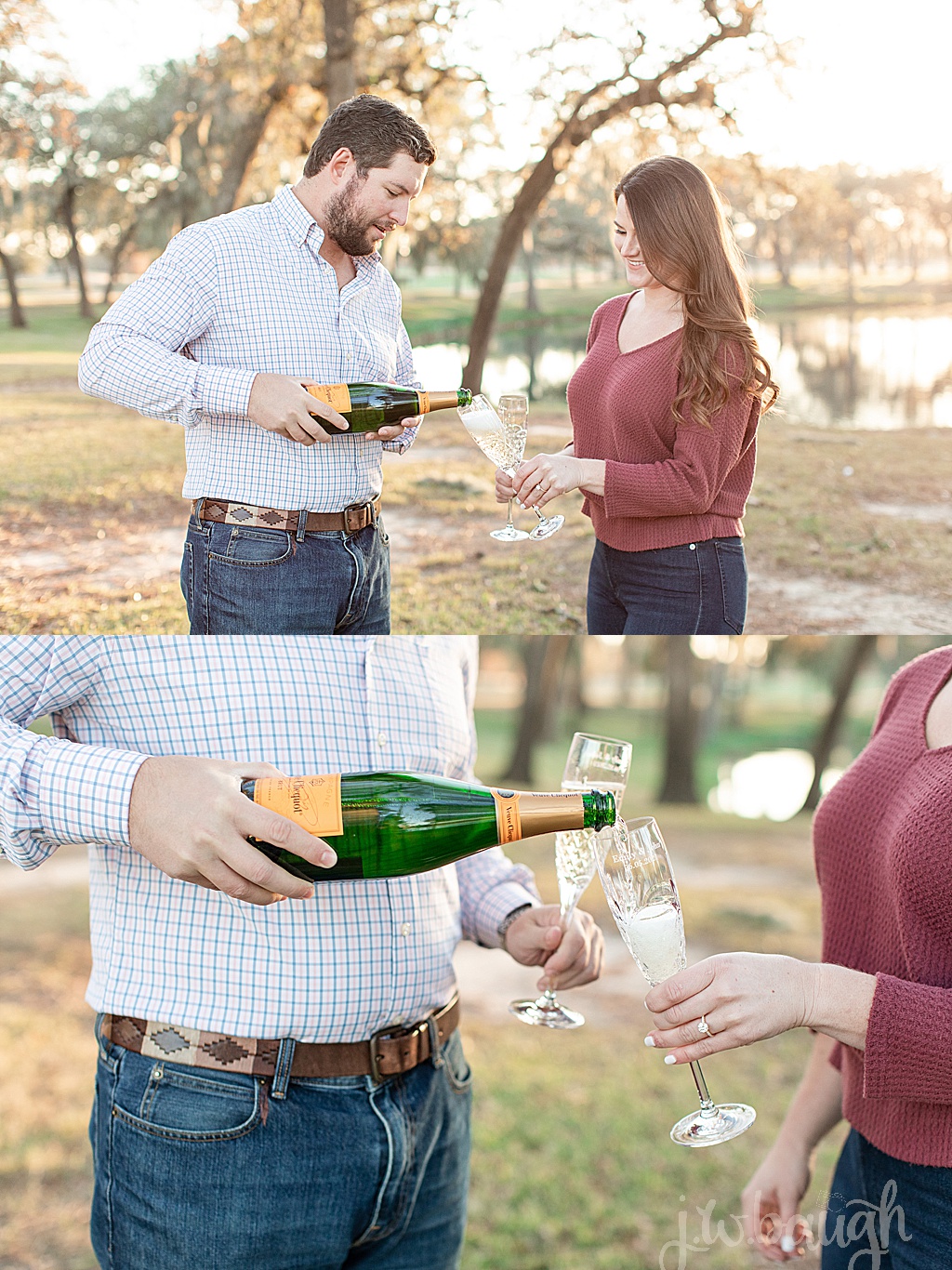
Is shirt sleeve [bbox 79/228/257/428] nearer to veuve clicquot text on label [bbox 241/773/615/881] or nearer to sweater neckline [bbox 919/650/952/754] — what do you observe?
veuve clicquot text on label [bbox 241/773/615/881]

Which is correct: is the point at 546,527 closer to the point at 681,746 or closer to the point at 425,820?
the point at 425,820

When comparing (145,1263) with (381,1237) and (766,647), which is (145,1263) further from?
(766,647)

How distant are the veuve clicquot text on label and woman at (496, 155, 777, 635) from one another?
58 centimetres

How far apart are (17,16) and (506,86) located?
2.49 meters

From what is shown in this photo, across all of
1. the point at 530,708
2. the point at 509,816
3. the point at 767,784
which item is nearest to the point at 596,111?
the point at 509,816

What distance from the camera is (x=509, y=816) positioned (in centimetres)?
145

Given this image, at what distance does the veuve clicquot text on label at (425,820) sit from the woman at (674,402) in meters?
0.58

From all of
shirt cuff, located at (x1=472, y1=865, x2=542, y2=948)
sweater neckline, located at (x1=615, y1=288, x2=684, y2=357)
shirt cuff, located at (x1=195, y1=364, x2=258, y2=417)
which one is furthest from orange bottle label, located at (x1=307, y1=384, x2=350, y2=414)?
shirt cuff, located at (x1=472, y1=865, x2=542, y2=948)

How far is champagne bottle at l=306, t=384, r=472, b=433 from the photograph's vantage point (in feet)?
6.35

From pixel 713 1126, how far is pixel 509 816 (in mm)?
503

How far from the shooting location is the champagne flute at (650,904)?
56.0 inches

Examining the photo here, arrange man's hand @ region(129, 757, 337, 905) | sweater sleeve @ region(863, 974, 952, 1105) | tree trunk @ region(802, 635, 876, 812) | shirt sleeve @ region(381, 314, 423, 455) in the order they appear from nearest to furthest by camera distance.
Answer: man's hand @ region(129, 757, 337, 905) < sweater sleeve @ region(863, 974, 952, 1105) < shirt sleeve @ region(381, 314, 423, 455) < tree trunk @ region(802, 635, 876, 812)

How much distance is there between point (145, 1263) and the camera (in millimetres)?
1599

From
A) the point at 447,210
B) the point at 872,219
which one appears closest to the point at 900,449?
the point at 872,219
